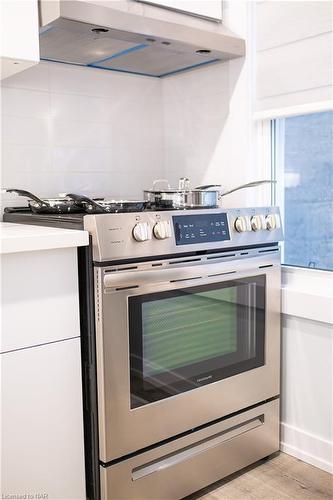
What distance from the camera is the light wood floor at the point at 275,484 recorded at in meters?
1.78

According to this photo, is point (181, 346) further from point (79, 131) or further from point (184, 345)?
point (79, 131)

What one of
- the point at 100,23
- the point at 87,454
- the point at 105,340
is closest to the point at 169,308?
the point at 105,340

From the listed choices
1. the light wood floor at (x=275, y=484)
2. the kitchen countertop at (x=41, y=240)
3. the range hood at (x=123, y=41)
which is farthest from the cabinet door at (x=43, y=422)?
the range hood at (x=123, y=41)

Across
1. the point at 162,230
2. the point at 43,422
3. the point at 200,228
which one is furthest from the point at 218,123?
the point at 43,422

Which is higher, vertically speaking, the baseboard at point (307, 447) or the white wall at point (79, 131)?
the white wall at point (79, 131)

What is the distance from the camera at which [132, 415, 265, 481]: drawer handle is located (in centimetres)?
163

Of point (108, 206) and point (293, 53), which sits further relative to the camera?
point (293, 53)

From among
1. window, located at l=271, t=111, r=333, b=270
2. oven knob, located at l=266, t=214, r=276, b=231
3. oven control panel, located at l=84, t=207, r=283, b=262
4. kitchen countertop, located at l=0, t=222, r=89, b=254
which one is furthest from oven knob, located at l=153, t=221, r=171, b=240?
window, located at l=271, t=111, r=333, b=270

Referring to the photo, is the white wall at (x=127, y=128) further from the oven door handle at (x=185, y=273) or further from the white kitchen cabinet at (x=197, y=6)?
the oven door handle at (x=185, y=273)

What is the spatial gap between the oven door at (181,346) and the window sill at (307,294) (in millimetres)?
55

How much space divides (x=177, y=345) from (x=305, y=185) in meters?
0.86

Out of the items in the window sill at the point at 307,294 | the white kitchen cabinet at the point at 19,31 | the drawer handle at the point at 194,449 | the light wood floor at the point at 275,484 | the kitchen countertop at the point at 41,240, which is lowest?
the light wood floor at the point at 275,484

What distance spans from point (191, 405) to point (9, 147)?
1.17 meters

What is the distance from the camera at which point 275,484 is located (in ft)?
6.05
